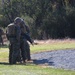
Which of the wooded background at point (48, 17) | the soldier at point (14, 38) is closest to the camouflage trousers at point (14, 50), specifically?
the soldier at point (14, 38)

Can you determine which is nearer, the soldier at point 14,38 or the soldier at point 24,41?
the soldier at point 14,38

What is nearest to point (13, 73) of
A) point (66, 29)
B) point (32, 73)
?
point (32, 73)

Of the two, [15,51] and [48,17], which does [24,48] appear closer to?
[15,51]

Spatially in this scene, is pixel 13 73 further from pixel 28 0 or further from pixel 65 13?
pixel 28 0

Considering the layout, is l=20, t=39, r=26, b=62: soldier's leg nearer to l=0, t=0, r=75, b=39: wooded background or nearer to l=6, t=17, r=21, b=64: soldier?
l=6, t=17, r=21, b=64: soldier

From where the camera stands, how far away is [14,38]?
64.3ft

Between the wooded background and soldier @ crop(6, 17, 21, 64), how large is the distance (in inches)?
1424

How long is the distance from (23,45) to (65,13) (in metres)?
37.8

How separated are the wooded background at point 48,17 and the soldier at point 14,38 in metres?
36.2

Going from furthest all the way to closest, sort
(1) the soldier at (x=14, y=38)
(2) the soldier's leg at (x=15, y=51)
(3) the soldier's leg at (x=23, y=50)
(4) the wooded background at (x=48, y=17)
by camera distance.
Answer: (4) the wooded background at (x=48, y=17), (3) the soldier's leg at (x=23, y=50), (2) the soldier's leg at (x=15, y=51), (1) the soldier at (x=14, y=38)

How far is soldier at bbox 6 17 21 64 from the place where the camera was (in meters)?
19.5

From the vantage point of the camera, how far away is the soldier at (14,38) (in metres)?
19.5

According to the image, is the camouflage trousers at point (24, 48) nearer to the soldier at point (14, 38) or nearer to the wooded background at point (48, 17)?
the soldier at point (14, 38)

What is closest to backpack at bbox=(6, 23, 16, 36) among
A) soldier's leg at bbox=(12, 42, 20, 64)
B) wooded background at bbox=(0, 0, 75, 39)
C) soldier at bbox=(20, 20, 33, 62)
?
soldier's leg at bbox=(12, 42, 20, 64)
